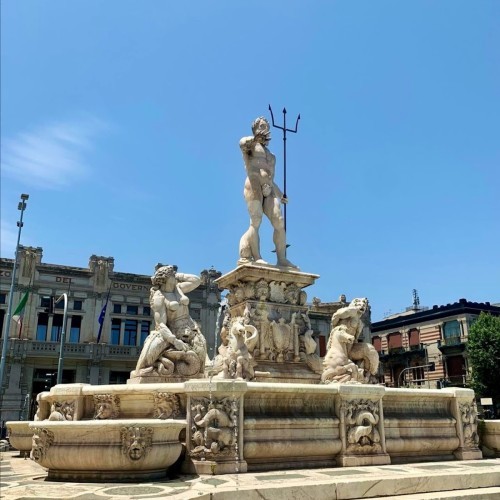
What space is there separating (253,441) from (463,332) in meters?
46.1

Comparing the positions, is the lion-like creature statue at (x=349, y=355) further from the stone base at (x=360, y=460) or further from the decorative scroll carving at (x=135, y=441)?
the decorative scroll carving at (x=135, y=441)

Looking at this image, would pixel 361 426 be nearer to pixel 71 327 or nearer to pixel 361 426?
pixel 361 426

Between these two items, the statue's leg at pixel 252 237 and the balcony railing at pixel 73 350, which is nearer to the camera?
the statue's leg at pixel 252 237

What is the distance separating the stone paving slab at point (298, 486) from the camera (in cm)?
539

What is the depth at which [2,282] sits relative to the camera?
40031 millimetres

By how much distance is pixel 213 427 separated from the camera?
704 centimetres

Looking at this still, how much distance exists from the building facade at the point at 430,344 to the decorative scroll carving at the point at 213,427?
41.2 meters

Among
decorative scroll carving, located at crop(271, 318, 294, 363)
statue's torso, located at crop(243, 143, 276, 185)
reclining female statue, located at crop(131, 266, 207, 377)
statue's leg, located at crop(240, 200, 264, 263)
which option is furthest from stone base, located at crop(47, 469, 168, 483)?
statue's torso, located at crop(243, 143, 276, 185)

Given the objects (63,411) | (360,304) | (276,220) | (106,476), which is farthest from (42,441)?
(276,220)

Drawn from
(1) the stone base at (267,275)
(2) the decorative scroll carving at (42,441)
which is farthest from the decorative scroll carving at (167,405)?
(1) the stone base at (267,275)

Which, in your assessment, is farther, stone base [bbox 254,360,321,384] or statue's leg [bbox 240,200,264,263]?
statue's leg [bbox 240,200,264,263]

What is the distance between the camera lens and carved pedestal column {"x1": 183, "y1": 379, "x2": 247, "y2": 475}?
22.7ft

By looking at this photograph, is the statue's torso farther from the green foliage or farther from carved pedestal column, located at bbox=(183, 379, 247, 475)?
the green foliage

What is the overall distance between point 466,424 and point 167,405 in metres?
5.49
